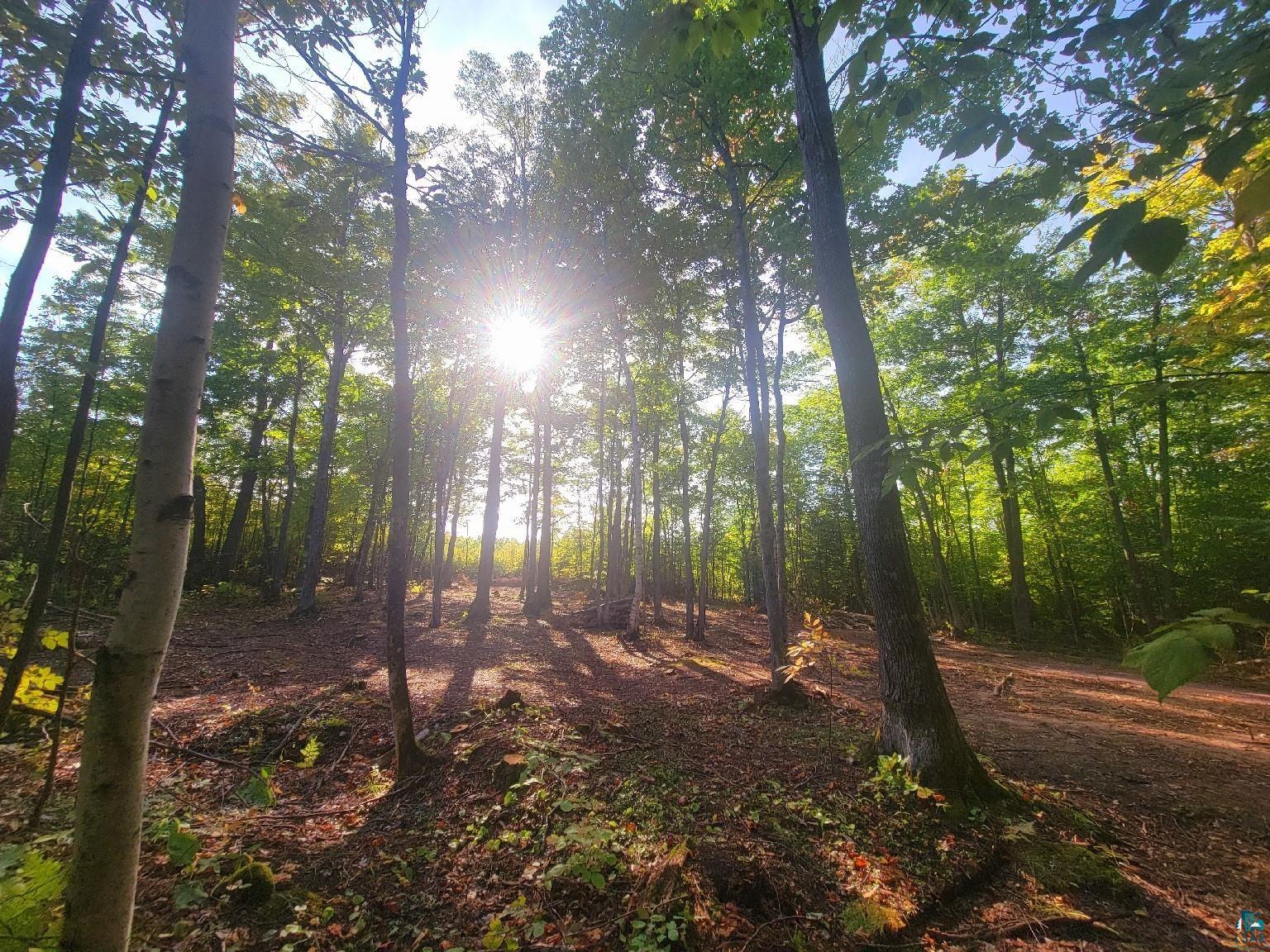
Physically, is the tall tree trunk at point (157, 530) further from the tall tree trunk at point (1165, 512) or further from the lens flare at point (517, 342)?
the tall tree trunk at point (1165, 512)

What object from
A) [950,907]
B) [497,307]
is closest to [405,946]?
[950,907]

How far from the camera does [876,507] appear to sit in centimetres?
407

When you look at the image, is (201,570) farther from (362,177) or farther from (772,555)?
(772,555)

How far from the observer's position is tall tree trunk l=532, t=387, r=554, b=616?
15172 mm

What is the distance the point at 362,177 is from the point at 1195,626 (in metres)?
6.65

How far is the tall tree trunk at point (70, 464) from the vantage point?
3008 millimetres

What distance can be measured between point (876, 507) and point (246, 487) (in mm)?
21152

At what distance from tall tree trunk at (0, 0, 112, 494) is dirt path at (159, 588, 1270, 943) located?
11.7 feet

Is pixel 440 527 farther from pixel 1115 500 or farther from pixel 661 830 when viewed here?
pixel 1115 500

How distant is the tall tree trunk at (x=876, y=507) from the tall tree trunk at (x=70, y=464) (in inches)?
218

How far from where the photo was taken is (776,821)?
3.63m

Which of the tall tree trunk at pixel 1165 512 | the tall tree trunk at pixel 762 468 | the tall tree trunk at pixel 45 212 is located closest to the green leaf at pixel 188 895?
the tall tree trunk at pixel 45 212

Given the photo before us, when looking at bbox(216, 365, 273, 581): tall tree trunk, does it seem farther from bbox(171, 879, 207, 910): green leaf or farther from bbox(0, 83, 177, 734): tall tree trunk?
bbox(171, 879, 207, 910): green leaf

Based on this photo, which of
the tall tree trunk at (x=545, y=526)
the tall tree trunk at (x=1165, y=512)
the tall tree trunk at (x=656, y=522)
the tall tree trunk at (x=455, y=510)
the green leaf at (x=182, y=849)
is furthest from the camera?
the tall tree trunk at (x=455, y=510)
